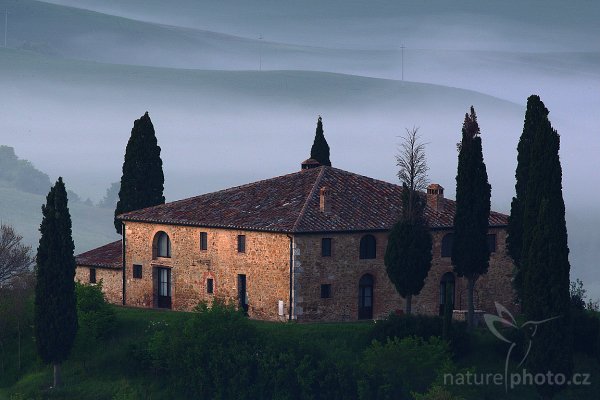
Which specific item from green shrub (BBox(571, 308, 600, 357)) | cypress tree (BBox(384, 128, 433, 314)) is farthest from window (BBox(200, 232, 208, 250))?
green shrub (BBox(571, 308, 600, 357))

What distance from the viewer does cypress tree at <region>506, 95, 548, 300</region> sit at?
7375 cm

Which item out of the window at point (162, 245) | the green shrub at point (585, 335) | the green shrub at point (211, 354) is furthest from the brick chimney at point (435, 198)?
the window at point (162, 245)

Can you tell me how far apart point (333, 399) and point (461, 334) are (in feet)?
24.5

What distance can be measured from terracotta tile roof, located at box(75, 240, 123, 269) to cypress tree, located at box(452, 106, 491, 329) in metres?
21.8

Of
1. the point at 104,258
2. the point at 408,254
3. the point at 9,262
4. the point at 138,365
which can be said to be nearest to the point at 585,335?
the point at 408,254

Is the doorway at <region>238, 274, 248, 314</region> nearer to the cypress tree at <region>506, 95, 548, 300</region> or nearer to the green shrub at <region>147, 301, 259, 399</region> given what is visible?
the green shrub at <region>147, 301, 259, 399</region>

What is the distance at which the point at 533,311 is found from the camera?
6569cm

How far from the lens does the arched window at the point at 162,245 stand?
268ft

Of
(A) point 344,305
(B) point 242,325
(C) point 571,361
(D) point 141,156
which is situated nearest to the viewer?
(C) point 571,361

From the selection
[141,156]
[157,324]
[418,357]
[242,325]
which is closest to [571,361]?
[418,357]

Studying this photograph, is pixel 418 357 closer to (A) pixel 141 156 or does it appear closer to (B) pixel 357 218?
(B) pixel 357 218

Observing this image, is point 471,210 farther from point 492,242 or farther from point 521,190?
point 492,242

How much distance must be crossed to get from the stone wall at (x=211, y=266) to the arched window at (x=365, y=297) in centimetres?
429

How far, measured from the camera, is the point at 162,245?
8188 cm
